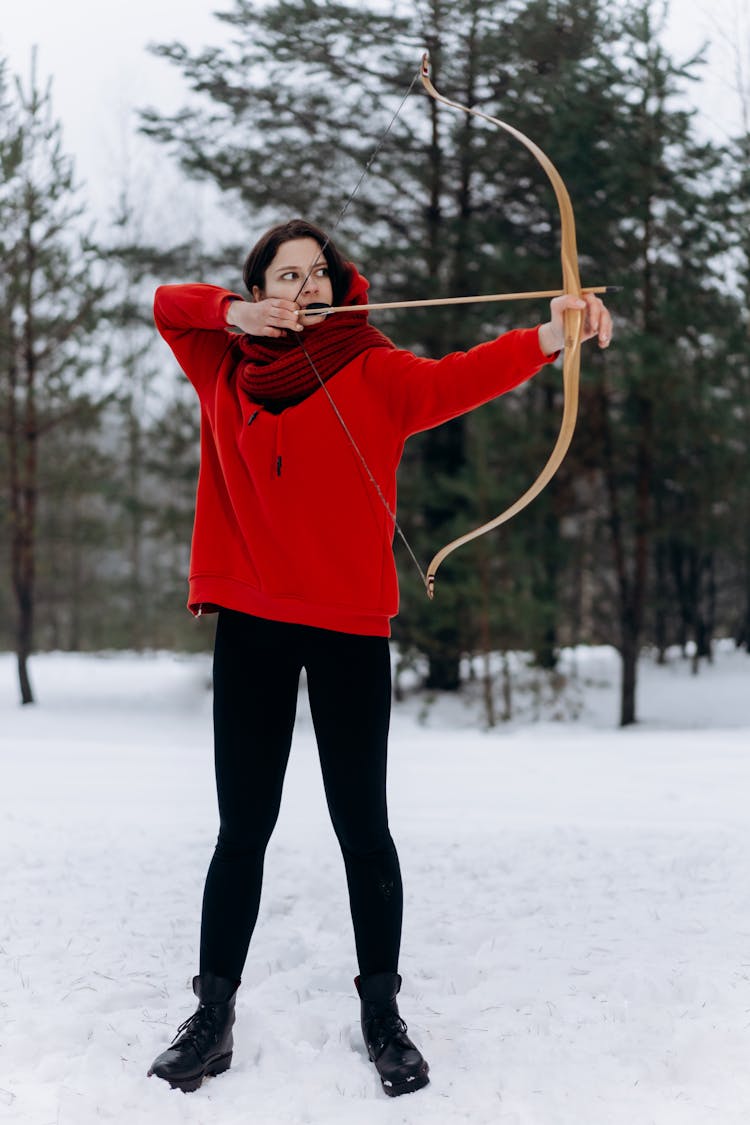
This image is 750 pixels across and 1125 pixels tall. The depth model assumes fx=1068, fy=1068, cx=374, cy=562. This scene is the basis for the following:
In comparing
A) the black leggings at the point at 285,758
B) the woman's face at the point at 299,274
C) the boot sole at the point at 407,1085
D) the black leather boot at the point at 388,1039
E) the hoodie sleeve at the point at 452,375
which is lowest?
the boot sole at the point at 407,1085

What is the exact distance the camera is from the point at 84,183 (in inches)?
423

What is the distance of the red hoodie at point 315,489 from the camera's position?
193 centimetres

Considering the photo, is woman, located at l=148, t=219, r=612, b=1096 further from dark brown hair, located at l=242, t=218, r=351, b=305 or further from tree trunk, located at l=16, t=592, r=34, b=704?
tree trunk, located at l=16, t=592, r=34, b=704

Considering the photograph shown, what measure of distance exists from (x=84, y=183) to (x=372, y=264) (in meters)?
3.18

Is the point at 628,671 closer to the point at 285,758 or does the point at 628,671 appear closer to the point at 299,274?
the point at 285,758

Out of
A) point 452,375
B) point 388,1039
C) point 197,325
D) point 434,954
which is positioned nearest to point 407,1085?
point 388,1039

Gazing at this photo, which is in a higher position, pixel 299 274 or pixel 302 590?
pixel 299 274

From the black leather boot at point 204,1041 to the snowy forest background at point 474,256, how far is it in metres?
7.47

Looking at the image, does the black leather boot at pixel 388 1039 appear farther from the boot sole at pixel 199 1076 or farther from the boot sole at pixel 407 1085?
the boot sole at pixel 199 1076

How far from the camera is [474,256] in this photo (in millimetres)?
9656

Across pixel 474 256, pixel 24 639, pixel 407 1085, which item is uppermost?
pixel 474 256

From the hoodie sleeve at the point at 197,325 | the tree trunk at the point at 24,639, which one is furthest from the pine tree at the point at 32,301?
the hoodie sleeve at the point at 197,325

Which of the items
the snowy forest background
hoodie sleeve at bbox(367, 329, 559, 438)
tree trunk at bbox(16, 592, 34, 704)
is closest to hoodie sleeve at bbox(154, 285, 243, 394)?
hoodie sleeve at bbox(367, 329, 559, 438)

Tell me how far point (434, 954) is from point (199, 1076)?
0.92 meters
